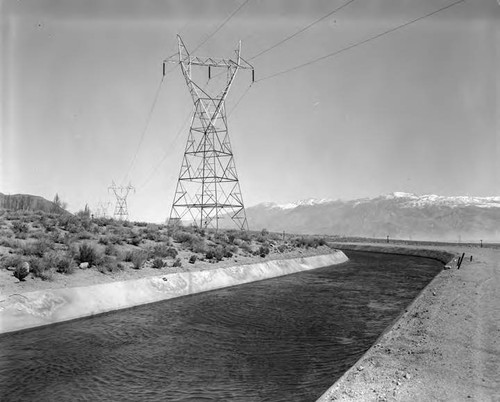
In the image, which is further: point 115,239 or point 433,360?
point 115,239

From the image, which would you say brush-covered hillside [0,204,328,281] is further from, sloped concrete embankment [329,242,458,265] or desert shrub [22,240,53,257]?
sloped concrete embankment [329,242,458,265]

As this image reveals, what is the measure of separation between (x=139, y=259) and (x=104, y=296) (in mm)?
4820

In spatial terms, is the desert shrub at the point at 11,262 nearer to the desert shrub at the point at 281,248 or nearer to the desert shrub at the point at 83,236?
the desert shrub at the point at 83,236

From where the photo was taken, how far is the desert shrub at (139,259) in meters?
22.3

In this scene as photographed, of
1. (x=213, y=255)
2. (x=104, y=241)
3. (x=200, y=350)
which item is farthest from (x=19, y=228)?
(x=200, y=350)

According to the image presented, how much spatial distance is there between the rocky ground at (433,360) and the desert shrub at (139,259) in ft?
42.6

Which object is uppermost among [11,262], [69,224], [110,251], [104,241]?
[69,224]

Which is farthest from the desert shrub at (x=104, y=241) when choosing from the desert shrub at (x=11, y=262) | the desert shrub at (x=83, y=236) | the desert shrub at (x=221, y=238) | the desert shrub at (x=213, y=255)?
the desert shrub at (x=221, y=238)

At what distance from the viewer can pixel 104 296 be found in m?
18.0

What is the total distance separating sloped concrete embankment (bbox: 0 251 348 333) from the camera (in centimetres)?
1454

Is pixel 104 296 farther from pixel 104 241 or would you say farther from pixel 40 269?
pixel 104 241

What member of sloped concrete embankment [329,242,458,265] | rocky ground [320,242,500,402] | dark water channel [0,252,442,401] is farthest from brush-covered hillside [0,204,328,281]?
sloped concrete embankment [329,242,458,265]

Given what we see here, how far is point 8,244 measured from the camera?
21609 millimetres

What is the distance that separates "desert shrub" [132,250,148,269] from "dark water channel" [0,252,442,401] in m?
3.36
